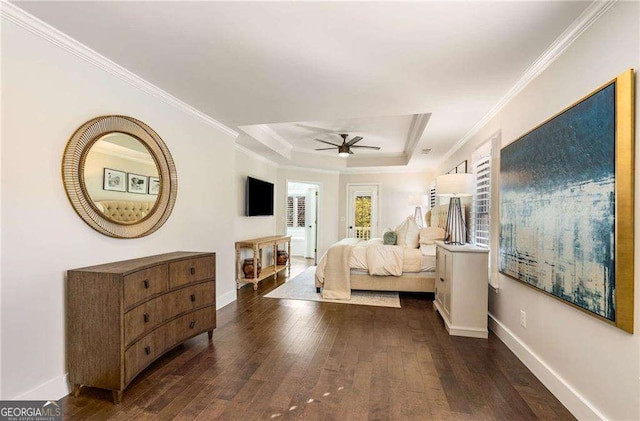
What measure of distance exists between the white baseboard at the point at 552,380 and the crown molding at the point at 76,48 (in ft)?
12.9

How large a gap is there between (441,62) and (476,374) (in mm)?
2397

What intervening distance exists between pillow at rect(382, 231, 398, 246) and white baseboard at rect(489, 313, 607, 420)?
77.2 inches

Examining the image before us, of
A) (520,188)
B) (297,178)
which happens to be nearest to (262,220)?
(297,178)

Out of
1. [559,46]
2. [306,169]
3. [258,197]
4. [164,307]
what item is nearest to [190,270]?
[164,307]

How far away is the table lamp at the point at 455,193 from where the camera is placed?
10.4 ft

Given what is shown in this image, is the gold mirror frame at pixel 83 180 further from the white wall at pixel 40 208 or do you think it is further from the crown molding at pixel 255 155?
the crown molding at pixel 255 155

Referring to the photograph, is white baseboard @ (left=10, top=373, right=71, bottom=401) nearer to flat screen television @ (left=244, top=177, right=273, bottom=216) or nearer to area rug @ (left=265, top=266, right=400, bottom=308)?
area rug @ (left=265, top=266, right=400, bottom=308)

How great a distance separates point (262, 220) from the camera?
19.2ft

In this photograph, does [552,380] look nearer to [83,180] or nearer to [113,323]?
[113,323]

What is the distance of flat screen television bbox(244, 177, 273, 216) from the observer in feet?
16.6

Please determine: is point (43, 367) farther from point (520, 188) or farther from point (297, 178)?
point (297, 178)

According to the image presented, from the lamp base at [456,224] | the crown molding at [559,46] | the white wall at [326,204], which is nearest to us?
the crown molding at [559,46]

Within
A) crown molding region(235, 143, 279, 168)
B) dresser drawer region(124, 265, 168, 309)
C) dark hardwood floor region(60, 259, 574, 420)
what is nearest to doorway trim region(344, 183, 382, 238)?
crown molding region(235, 143, 279, 168)

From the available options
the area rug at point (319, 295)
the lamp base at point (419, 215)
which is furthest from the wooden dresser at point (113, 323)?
the lamp base at point (419, 215)
